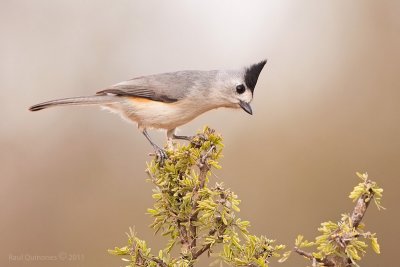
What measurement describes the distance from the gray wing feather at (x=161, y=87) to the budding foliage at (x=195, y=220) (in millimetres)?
1123

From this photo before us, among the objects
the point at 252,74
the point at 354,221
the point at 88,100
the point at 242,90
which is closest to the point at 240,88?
the point at 242,90

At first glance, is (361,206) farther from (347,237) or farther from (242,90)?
(242,90)

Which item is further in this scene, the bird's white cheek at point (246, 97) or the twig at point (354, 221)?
the bird's white cheek at point (246, 97)

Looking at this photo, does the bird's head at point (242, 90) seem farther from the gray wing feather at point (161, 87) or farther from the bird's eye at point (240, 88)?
the gray wing feather at point (161, 87)

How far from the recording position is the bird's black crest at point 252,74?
2572mm

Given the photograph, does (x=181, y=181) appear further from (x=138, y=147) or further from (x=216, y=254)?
(x=138, y=147)

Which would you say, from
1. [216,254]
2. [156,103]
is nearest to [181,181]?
[216,254]

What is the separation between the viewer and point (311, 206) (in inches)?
135

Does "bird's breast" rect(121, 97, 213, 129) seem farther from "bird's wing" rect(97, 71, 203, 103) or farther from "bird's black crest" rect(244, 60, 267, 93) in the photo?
"bird's black crest" rect(244, 60, 267, 93)

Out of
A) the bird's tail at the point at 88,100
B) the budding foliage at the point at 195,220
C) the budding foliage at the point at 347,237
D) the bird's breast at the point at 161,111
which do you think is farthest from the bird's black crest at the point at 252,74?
the budding foliage at the point at 347,237

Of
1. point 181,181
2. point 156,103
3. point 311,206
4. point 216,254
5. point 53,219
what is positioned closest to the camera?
point 216,254

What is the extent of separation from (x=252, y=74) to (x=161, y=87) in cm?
54

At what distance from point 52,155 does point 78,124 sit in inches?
12.1

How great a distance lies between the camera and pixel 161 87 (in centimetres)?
296
